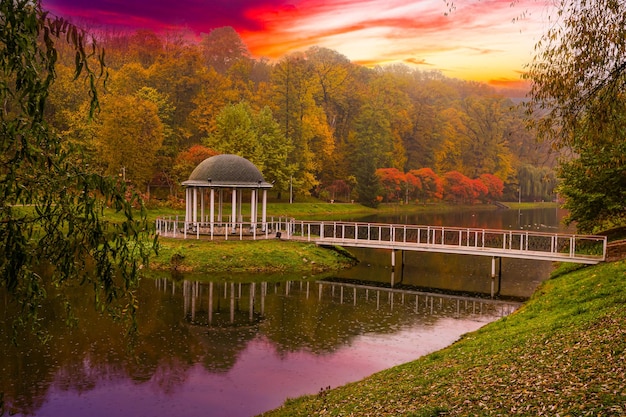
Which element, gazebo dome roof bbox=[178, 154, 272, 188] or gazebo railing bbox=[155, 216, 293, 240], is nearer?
gazebo railing bbox=[155, 216, 293, 240]

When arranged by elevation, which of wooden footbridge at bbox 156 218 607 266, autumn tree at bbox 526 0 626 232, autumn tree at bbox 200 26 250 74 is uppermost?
autumn tree at bbox 200 26 250 74

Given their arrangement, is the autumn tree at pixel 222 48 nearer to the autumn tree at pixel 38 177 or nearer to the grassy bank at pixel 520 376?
the grassy bank at pixel 520 376

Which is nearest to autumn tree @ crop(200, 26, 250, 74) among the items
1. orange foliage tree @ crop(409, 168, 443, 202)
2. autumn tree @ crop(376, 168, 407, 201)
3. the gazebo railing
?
autumn tree @ crop(376, 168, 407, 201)

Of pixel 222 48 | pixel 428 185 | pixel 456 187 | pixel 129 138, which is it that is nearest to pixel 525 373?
pixel 129 138

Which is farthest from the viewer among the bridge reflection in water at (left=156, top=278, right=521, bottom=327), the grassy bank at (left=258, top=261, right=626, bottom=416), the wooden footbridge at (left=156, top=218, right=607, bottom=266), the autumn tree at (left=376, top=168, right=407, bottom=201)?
the autumn tree at (left=376, top=168, right=407, bottom=201)

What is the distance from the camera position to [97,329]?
70.0ft

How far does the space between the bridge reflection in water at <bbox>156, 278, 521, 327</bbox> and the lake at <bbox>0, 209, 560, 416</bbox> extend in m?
0.05

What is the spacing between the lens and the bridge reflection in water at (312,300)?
24.8 metres

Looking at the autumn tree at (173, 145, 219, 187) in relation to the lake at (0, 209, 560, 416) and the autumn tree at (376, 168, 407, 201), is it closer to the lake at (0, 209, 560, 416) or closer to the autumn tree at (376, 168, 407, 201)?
the lake at (0, 209, 560, 416)

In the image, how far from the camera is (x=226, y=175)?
39.0m

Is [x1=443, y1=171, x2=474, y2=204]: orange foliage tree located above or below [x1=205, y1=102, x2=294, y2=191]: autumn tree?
below

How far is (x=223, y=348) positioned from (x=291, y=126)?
6292 centimetres

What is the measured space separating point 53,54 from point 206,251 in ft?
94.3

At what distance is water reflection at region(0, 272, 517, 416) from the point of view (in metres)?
15.4
